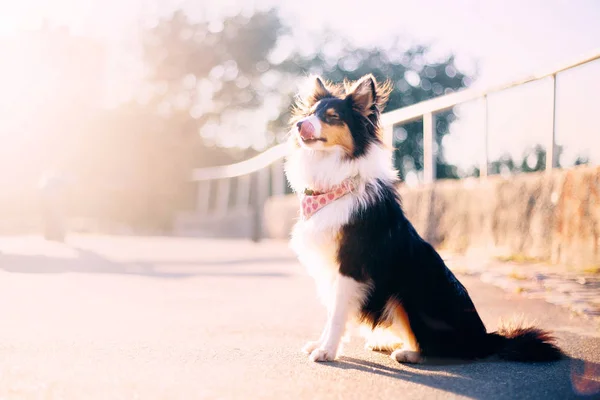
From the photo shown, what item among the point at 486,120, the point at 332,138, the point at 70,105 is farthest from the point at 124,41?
the point at 332,138

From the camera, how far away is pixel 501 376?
103 inches

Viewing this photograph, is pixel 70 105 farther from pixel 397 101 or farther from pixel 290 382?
pixel 290 382

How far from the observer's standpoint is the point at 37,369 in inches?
99.0

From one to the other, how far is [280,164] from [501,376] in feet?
34.9

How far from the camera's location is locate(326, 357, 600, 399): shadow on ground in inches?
93.0

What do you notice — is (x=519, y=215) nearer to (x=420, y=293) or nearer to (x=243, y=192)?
(x=420, y=293)

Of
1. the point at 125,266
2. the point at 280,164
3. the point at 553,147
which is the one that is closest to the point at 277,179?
the point at 280,164

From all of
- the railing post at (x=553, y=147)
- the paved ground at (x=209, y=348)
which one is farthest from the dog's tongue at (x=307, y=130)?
the railing post at (x=553, y=147)

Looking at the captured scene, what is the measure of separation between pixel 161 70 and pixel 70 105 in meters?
4.20

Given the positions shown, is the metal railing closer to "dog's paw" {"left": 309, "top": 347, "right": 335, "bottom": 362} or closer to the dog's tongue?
the dog's tongue

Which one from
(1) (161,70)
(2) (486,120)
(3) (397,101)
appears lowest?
(2) (486,120)

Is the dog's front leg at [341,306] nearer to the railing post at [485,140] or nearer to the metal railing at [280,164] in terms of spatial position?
the metal railing at [280,164]

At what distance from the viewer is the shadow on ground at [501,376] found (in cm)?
236

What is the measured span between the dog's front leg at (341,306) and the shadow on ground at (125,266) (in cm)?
364
